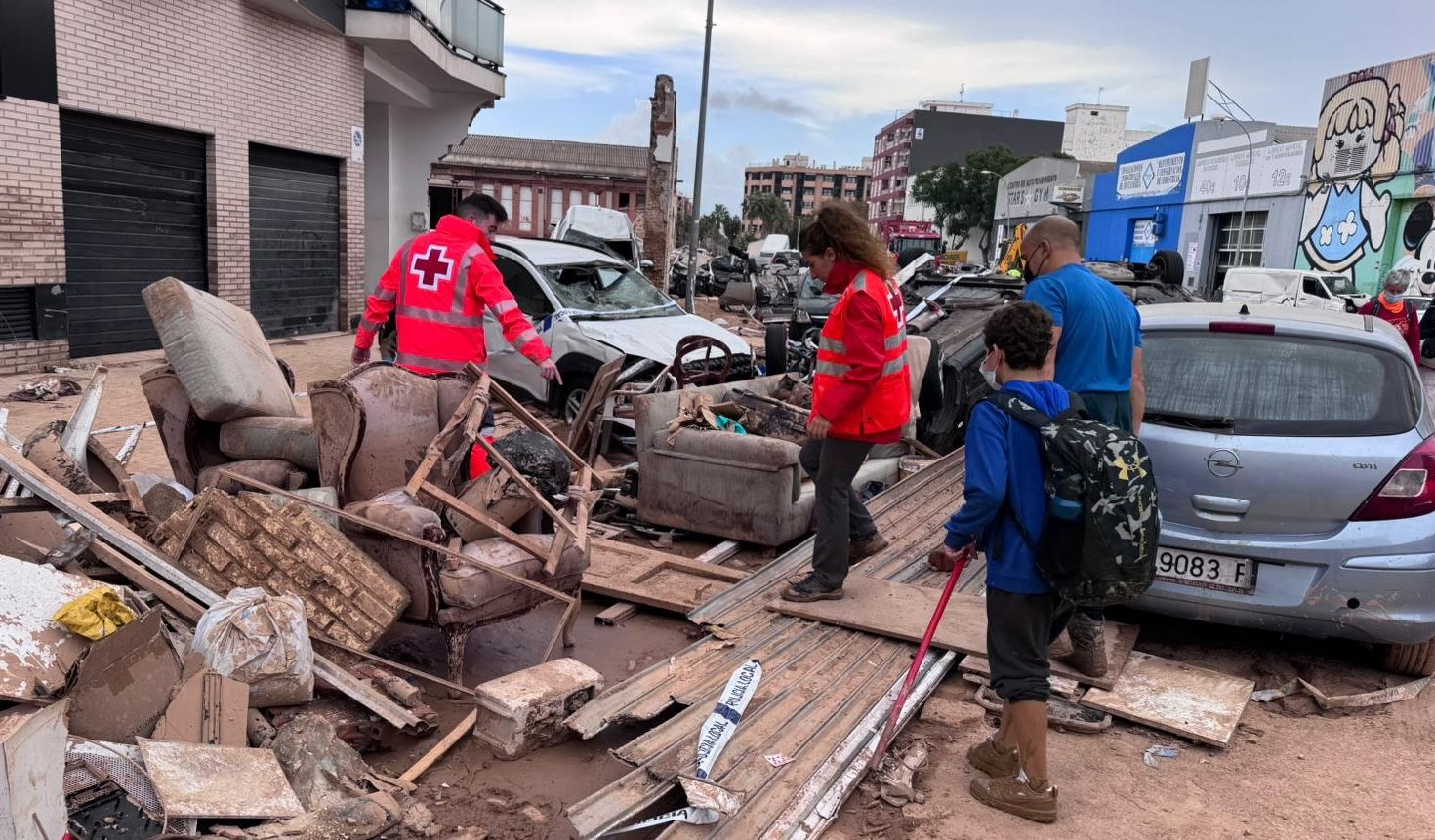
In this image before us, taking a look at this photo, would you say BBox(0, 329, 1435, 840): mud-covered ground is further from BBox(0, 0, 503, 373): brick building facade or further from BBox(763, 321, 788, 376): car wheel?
BBox(0, 0, 503, 373): brick building facade

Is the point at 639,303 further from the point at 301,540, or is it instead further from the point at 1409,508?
the point at 1409,508

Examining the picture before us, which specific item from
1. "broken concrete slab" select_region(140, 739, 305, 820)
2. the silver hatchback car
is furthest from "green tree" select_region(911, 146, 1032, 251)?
"broken concrete slab" select_region(140, 739, 305, 820)

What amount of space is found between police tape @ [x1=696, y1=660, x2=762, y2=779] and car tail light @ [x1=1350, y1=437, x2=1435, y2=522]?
2.64m

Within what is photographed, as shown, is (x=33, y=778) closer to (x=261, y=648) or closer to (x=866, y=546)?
(x=261, y=648)

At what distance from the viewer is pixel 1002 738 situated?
341cm

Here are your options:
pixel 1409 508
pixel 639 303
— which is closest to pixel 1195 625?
pixel 1409 508

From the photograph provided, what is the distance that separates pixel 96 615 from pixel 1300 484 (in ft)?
15.1

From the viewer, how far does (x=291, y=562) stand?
12.9ft

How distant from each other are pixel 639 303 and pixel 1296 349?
6894 mm

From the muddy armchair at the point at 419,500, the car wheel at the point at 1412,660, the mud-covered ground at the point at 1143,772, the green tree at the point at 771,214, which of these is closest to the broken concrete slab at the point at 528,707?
the mud-covered ground at the point at 1143,772

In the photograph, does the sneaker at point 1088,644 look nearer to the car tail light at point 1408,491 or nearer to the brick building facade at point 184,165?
the car tail light at point 1408,491

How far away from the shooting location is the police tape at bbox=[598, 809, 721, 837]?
115 inches

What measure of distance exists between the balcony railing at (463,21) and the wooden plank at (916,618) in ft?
44.0

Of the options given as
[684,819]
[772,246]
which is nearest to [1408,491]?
[684,819]
